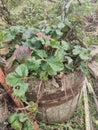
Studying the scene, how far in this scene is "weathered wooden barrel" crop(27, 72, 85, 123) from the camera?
254 centimetres

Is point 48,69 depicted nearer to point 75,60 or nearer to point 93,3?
point 75,60

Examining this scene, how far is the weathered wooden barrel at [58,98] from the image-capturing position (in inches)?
100

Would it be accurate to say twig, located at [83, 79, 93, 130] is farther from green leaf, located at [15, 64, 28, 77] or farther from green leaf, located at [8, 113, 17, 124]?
green leaf, located at [15, 64, 28, 77]

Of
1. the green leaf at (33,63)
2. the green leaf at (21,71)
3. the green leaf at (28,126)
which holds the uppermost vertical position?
the green leaf at (33,63)

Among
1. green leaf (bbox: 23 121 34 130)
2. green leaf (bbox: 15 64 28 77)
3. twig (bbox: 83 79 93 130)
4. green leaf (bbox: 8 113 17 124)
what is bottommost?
twig (bbox: 83 79 93 130)

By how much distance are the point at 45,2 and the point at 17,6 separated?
1.64 feet

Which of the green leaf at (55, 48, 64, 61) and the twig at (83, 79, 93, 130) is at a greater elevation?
the green leaf at (55, 48, 64, 61)

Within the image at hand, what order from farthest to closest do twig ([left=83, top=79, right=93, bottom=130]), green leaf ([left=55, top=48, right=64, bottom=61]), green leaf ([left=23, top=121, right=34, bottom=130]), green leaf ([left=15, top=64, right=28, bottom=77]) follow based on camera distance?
twig ([left=83, top=79, right=93, bottom=130]) → green leaf ([left=23, top=121, right=34, bottom=130]) → green leaf ([left=55, top=48, right=64, bottom=61]) → green leaf ([left=15, top=64, right=28, bottom=77])

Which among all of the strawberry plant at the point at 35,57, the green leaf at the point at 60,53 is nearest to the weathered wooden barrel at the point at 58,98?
the strawberry plant at the point at 35,57

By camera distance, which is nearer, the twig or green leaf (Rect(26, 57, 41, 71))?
green leaf (Rect(26, 57, 41, 71))

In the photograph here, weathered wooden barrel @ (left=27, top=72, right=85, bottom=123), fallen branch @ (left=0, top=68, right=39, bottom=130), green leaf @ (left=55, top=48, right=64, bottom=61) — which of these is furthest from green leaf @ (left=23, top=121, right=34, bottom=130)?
green leaf @ (left=55, top=48, right=64, bottom=61)

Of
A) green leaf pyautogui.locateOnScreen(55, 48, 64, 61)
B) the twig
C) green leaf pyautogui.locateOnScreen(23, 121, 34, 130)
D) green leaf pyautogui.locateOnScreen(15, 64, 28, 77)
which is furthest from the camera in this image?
the twig

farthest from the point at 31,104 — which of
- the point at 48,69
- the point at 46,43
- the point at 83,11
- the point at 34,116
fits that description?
the point at 83,11

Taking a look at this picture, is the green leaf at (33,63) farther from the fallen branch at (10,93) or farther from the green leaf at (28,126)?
the green leaf at (28,126)
